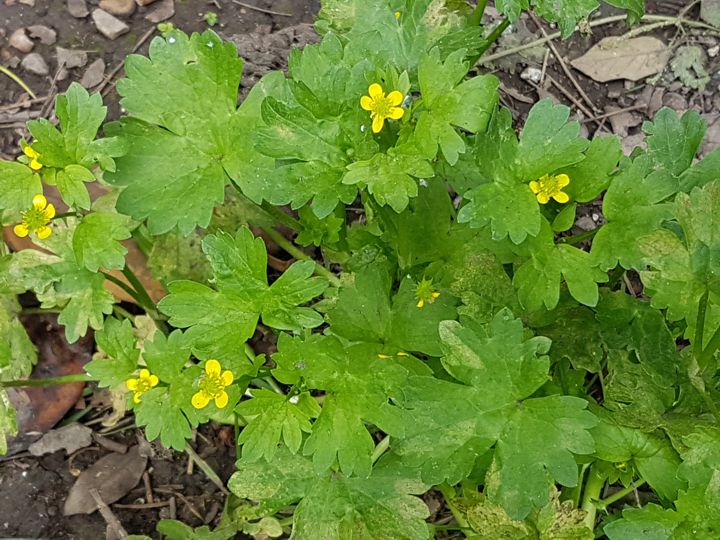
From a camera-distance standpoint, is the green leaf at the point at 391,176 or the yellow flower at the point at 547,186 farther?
the yellow flower at the point at 547,186

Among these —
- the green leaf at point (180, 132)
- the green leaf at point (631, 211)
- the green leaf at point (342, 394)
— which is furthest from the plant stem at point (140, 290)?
the green leaf at point (631, 211)

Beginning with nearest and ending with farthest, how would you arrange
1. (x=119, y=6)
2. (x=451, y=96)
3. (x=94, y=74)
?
(x=451, y=96) < (x=94, y=74) < (x=119, y=6)

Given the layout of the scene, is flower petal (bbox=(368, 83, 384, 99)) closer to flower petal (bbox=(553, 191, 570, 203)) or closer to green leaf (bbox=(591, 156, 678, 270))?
flower petal (bbox=(553, 191, 570, 203))

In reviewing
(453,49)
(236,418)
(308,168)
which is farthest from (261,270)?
(453,49)

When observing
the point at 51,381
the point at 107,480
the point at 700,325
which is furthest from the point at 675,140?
the point at 107,480

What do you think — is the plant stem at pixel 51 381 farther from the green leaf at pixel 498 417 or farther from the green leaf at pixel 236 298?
the green leaf at pixel 498 417

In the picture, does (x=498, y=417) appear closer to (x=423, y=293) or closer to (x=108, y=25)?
(x=423, y=293)
